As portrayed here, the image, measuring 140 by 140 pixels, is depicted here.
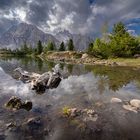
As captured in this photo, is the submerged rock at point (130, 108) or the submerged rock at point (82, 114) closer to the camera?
the submerged rock at point (82, 114)

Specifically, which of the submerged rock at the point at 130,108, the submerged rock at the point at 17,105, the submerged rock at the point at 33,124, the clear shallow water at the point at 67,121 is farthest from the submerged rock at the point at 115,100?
the submerged rock at the point at 33,124

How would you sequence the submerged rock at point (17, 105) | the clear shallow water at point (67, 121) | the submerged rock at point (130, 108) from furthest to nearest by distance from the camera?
1. the submerged rock at point (130, 108)
2. the submerged rock at point (17, 105)
3. the clear shallow water at point (67, 121)

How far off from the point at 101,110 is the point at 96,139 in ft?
20.3

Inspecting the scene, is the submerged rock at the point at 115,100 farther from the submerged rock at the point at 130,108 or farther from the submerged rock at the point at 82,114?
the submerged rock at the point at 82,114

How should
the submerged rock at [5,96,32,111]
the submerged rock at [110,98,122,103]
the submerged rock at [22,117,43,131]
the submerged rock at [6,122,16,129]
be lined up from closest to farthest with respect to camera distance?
1. the submerged rock at [22,117,43,131]
2. the submerged rock at [6,122,16,129]
3. the submerged rock at [5,96,32,111]
4. the submerged rock at [110,98,122,103]

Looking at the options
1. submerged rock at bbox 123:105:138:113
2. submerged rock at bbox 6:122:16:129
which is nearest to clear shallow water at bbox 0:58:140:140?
submerged rock at bbox 6:122:16:129

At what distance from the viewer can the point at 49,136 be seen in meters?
14.9

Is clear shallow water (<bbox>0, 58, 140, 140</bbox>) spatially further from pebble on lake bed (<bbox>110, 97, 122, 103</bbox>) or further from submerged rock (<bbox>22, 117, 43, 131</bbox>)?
pebble on lake bed (<bbox>110, 97, 122, 103</bbox>)

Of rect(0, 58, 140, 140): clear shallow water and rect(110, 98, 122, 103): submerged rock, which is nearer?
rect(0, 58, 140, 140): clear shallow water

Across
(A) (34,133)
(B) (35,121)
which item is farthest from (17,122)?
(A) (34,133)

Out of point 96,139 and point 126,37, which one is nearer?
point 96,139

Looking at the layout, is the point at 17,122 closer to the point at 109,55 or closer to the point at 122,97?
the point at 122,97

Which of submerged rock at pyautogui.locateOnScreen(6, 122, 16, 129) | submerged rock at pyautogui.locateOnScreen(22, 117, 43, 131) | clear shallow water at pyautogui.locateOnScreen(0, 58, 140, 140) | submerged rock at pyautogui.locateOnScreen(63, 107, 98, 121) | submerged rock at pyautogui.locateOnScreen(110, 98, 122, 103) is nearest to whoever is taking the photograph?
clear shallow water at pyautogui.locateOnScreen(0, 58, 140, 140)

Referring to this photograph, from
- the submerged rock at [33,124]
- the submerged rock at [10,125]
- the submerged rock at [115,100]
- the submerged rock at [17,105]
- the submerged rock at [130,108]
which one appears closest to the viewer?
the submerged rock at [33,124]
